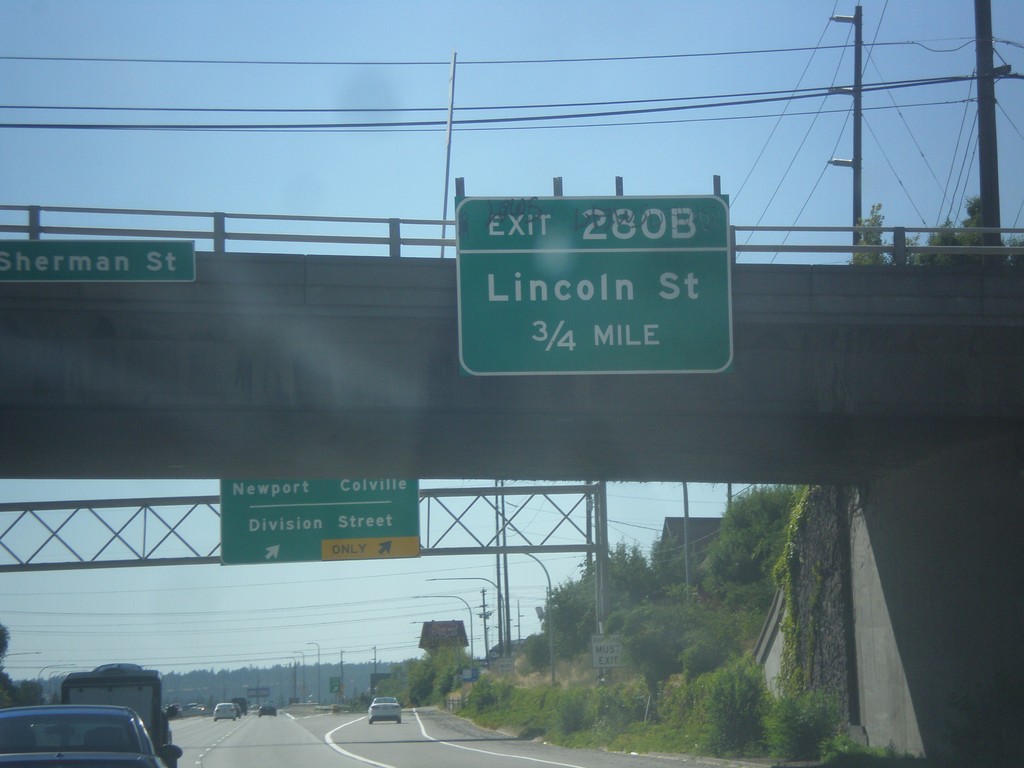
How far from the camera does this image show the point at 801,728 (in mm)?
21406

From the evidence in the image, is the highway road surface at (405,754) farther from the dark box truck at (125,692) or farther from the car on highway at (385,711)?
the car on highway at (385,711)

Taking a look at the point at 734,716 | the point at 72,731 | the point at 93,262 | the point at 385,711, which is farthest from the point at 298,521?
the point at 385,711

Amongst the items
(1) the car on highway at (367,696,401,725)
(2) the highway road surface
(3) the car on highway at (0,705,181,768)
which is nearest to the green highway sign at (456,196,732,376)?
(3) the car on highway at (0,705,181,768)

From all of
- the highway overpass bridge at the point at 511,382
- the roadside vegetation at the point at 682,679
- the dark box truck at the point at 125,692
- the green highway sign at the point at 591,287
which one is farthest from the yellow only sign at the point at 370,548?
the green highway sign at the point at 591,287

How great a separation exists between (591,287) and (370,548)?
626 inches

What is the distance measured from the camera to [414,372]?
54.4 feet

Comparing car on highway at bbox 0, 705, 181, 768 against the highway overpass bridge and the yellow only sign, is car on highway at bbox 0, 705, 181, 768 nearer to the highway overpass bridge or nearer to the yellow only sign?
the highway overpass bridge

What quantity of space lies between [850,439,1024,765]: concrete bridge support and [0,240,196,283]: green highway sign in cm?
1227

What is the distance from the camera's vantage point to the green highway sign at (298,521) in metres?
29.7

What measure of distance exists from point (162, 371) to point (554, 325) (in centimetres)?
545

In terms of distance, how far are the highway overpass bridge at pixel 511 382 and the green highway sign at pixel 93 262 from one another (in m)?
0.37

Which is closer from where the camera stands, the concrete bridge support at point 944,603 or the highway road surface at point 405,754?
the concrete bridge support at point 944,603

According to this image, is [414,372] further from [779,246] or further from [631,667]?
[631,667]

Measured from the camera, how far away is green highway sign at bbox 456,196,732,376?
15906 millimetres
